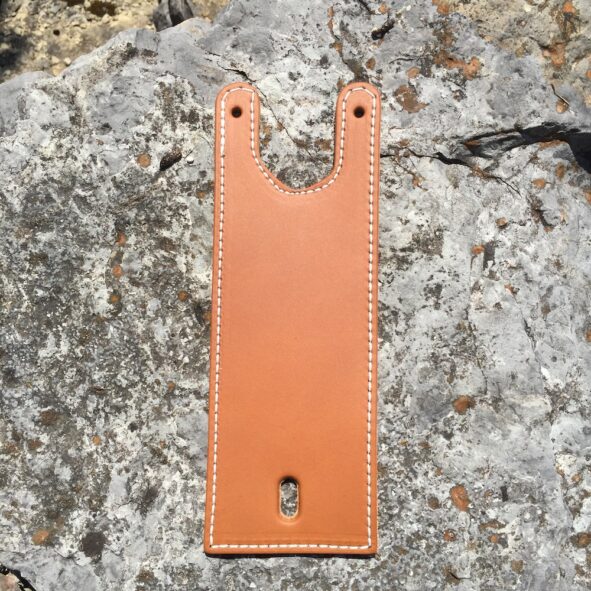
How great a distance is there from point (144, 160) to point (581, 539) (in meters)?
1.69

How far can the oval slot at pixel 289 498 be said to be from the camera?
198cm

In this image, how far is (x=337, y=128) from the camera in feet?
6.66

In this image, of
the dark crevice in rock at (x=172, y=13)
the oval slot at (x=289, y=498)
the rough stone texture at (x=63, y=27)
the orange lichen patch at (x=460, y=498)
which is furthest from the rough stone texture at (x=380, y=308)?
the rough stone texture at (x=63, y=27)

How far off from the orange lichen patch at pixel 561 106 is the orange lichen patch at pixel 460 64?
255 millimetres

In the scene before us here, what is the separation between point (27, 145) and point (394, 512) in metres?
1.50

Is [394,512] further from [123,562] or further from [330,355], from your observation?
[123,562]

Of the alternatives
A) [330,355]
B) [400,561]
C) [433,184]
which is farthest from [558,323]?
[400,561]

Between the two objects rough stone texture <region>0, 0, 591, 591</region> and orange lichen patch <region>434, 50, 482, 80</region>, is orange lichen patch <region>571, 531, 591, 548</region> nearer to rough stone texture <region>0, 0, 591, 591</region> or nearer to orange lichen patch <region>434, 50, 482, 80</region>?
rough stone texture <region>0, 0, 591, 591</region>

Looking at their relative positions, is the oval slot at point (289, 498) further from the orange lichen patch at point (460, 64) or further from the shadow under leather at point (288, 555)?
the orange lichen patch at point (460, 64)

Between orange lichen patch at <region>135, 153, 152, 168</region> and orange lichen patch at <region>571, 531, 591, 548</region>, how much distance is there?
1.66 meters

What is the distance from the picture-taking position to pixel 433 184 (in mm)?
2057

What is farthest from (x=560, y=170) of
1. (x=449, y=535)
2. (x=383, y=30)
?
(x=449, y=535)

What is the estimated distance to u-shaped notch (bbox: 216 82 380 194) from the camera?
202 cm

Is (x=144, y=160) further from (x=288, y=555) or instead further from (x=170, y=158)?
(x=288, y=555)
